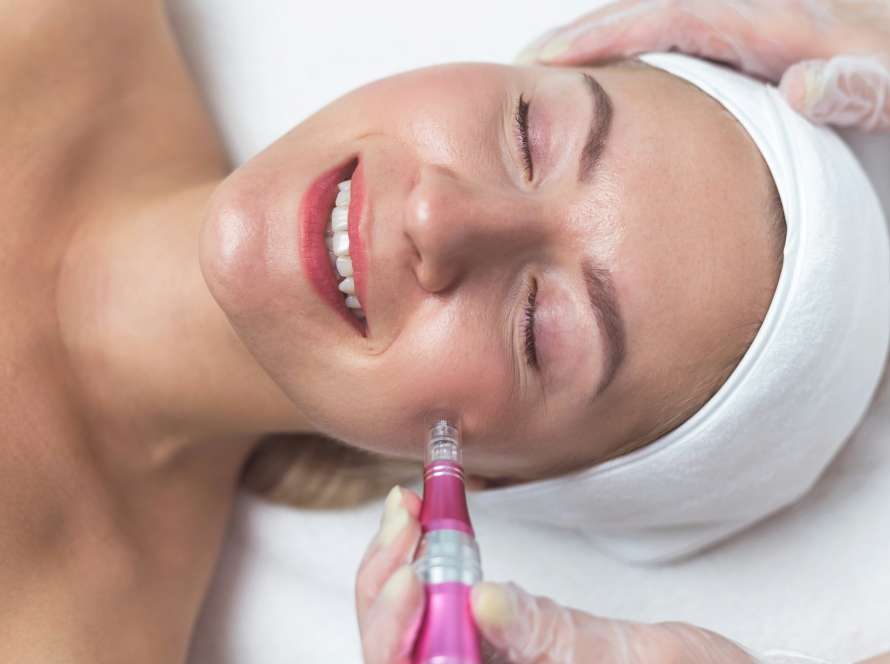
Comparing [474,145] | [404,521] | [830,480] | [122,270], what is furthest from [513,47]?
[404,521]

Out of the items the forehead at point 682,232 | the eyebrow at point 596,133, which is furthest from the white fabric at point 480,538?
the eyebrow at point 596,133

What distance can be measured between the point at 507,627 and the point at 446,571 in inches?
3.3

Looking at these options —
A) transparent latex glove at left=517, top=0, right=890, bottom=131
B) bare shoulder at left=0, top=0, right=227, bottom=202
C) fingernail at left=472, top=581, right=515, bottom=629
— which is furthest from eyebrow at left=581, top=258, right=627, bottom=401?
bare shoulder at left=0, top=0, right=227, bottom=202

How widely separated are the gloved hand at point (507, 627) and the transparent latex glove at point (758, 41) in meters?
0.82

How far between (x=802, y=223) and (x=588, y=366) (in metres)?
0.34

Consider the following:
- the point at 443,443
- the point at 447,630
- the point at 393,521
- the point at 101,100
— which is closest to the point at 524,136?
the point at 443,443

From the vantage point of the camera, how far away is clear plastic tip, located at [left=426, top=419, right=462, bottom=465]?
1.06m

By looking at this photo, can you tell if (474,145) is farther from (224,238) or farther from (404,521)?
(404,521)

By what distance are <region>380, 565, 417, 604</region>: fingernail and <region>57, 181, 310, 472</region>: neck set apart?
600 millimetres

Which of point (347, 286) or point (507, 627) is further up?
point (347, 286)

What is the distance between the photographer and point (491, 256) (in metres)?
1.14

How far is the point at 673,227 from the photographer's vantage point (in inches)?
45.4

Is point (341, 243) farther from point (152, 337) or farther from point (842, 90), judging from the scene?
point (842, 90)

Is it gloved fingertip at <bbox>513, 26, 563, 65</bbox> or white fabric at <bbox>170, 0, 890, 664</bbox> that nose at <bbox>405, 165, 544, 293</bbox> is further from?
white fabric at <bbox>170, 0, 890, 664</bbox>
